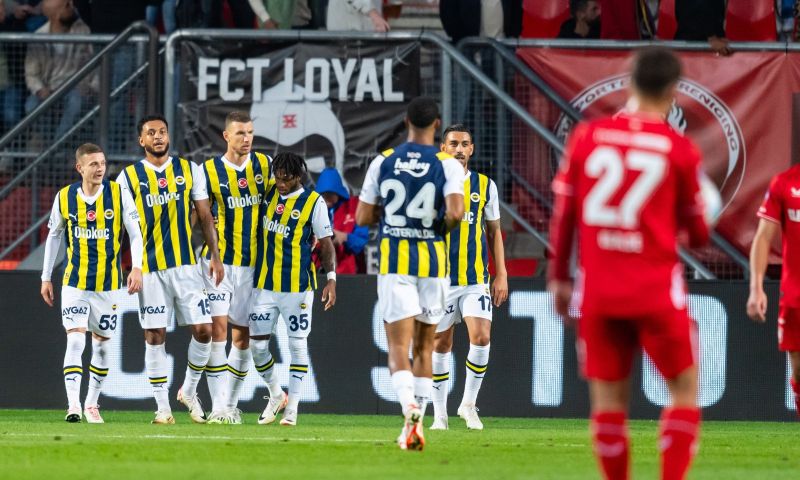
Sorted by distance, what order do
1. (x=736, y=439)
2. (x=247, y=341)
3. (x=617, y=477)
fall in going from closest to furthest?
(x=617, y=477) < (x=736, y=439) < (x=247, y=341)

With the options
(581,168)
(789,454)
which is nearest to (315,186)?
(789,454)

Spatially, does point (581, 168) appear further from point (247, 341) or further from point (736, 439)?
point (247, 341)

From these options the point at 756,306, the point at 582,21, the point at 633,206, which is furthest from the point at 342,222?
the point at 633,206

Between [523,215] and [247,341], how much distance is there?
9.84ft

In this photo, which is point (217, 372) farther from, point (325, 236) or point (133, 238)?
point (325, 236)

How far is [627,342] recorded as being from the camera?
6176mm

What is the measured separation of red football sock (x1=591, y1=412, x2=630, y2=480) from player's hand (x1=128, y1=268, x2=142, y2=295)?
6023 mm

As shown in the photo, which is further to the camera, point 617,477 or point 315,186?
point 315,186

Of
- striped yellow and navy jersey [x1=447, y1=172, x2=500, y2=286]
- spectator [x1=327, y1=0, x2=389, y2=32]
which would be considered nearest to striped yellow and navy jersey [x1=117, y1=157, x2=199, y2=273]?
striped yellow and navy jersey [x1=447, y1=172, x2=500, y2=286]

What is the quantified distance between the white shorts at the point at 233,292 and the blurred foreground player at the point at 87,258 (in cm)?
77

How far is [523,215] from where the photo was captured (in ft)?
45.1

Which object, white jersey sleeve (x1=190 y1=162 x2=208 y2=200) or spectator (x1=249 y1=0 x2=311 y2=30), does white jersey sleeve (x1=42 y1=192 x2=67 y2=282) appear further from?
spectator (x1=249 y1=0 x2=311 y2=30)

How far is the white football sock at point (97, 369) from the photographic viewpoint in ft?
39.5

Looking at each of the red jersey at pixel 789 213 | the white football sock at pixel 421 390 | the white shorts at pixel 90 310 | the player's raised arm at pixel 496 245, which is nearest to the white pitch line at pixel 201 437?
the white football sock at pixel 421 390
